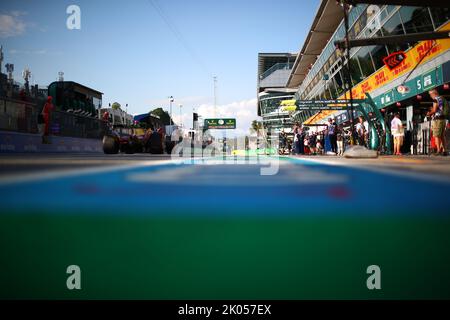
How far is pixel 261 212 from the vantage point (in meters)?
1.03

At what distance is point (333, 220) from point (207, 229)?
371mm

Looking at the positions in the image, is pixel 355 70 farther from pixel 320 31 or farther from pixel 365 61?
pixel 320 31

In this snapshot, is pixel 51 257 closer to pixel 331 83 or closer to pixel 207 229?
pixel 207 229

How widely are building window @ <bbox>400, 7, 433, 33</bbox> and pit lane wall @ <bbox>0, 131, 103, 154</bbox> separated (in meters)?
15.4

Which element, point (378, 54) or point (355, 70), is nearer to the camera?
point (378, 54)

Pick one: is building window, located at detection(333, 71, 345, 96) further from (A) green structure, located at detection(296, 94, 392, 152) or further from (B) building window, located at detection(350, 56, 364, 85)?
(A) green structure, located at detection(296, 94, 392, 152)

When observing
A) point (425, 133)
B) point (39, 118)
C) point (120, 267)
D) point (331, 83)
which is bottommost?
point (120, 267)

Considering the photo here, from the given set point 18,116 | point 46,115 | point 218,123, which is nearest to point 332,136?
point 46,115

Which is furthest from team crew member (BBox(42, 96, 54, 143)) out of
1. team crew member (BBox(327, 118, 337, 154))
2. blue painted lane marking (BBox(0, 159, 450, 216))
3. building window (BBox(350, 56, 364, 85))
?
building window (BBox(350, 56, 364, 85))

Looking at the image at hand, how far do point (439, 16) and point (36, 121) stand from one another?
16255 mm

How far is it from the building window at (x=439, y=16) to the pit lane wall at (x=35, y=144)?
1523 cm

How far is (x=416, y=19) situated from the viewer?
39.9 ft

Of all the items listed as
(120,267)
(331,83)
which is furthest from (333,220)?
(331,83)

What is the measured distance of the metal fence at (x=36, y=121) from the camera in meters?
12.8
